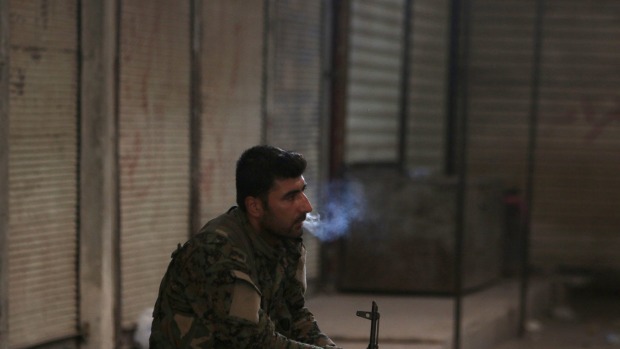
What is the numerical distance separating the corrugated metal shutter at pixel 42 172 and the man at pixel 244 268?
7.62 ft

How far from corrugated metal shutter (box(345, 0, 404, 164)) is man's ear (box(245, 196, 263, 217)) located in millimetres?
6136

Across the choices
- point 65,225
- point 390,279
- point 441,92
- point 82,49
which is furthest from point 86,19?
point 441,92

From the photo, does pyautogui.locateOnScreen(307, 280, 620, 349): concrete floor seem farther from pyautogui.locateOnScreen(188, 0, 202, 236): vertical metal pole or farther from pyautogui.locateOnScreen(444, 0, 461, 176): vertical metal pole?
pyautogui.locateOnScreen(444, 0, 461, 176): vertical metal pole

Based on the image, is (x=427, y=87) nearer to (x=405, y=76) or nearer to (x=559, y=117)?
(x=405, y=76)

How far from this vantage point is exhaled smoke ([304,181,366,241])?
1002 cm

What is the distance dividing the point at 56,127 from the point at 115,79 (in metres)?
0.57

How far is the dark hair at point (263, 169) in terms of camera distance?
4.10 m

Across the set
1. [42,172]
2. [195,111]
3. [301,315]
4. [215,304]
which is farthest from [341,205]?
[215,304]

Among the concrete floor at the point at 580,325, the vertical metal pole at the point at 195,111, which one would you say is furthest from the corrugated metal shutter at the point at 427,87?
the vertical metal pole at the point at 195,111

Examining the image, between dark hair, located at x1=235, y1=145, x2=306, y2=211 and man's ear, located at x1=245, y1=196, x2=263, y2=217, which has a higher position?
dark hair, located at x1=235, y1=145, x2=306, y2=211

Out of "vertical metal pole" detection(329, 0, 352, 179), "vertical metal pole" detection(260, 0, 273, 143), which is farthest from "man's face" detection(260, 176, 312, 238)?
"vertical metal pole" detection(329, 0, 352, 179)

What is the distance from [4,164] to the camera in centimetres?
582

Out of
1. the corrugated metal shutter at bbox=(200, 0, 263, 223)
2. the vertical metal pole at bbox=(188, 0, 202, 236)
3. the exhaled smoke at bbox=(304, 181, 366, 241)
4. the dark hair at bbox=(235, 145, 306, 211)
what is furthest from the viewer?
the exhaled smoke at bbox=(304, 181, 366, 241)

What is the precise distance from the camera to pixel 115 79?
686cm
